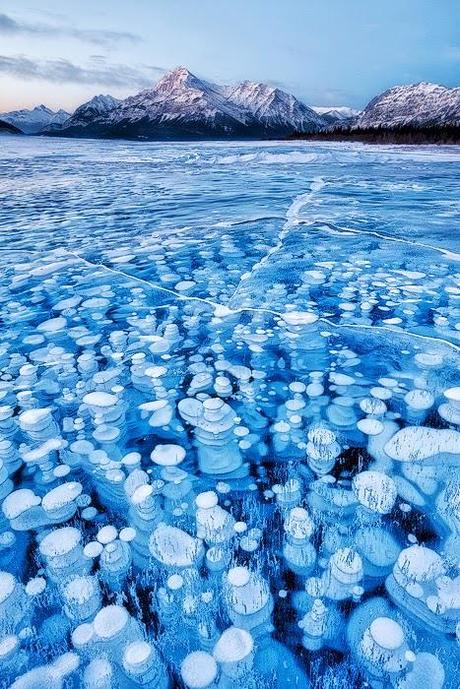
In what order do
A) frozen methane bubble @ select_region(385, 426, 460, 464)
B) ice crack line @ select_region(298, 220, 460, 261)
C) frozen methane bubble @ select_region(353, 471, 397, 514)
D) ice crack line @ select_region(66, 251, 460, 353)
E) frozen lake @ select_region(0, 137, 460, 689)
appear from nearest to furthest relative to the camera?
frozen lake @ select_region(0, 137, 460, 689), frozen methane bubble @ select_region(353, 471, 397, 514), frozen methane bubble @ select_region(385, 426, 460, 464), ice crack line @ select_region(66, 251, 460, 353), ice crack line @ select_region(298, 220, 460, 261)

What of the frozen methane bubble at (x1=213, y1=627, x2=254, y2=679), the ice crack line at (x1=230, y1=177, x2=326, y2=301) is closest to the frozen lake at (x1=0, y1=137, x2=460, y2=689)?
the frozen methane bubble at (x1=213, y1=627, x2=254, y2=679)

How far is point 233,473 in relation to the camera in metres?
1.98

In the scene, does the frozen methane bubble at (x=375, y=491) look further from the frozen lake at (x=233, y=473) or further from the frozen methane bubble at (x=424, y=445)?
the frozen methane bubble at (x=424, y=445)

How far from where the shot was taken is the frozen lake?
1324 mm

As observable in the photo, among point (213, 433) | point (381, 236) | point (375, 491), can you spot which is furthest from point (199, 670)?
point (381, 236)

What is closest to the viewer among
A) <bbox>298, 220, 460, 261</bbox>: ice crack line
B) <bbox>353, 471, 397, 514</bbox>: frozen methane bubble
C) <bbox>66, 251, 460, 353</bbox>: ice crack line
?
<bbox>353, 471, 397, 514</bbox>: frozen methane bubble

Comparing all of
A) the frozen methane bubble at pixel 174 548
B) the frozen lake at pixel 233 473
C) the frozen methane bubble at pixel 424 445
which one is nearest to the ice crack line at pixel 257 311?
the frozen lake at pixel 233 473

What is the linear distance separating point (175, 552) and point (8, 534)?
72cm

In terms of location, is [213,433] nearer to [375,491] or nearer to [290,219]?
[375,491]

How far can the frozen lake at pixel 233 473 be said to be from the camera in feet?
4.34

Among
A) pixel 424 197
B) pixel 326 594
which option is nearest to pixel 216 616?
pixel 326 594

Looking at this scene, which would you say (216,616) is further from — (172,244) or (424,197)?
(424,197)

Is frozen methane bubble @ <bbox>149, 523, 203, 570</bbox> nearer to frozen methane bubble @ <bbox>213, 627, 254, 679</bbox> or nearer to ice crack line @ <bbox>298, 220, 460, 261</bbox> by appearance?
frozen methane bubble @ <bbox>213, 627, 254, 679</bbox>

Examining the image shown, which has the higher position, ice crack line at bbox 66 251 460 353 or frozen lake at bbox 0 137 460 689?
ice crack line at bbox 66 251 460 353
